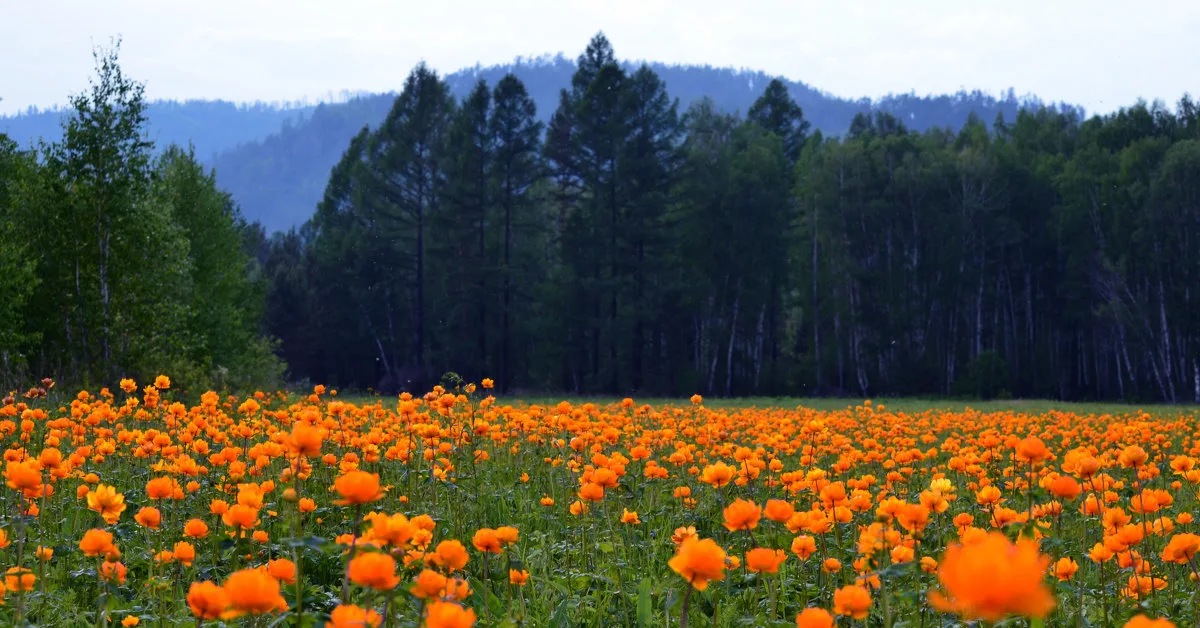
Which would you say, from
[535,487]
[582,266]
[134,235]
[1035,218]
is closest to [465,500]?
[535,487]

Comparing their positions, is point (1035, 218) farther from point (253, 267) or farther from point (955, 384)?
point (253, 267)

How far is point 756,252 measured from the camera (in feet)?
137

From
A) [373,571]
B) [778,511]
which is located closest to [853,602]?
[778,511]

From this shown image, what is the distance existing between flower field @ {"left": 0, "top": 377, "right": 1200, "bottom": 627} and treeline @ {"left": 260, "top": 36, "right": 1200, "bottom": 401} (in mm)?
31576

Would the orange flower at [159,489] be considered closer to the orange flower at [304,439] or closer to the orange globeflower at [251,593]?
the orange flower at [304,439]

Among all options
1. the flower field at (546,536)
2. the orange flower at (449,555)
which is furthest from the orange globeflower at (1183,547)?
the orange flower at (449,555)

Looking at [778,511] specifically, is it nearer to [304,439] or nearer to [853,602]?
[853,602]

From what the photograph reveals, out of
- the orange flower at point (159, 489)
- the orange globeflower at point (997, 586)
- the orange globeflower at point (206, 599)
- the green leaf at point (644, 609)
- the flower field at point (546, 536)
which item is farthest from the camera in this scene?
the green leaf at point (644, 609)

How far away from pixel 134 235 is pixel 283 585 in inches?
633

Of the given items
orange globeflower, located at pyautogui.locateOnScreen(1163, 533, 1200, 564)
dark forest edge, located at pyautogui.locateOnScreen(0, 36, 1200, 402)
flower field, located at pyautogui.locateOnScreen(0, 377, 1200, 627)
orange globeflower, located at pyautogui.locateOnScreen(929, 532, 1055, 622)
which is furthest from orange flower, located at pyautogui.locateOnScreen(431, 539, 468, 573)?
dark forest edge, located at pyautogui.locateOnScreen(0, 36, 1200, 402)

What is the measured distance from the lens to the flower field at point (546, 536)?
6.50 ft

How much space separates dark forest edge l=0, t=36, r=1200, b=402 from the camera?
126ft

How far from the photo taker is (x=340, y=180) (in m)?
50.0

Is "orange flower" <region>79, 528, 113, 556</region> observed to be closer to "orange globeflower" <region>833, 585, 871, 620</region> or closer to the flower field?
the flower field
